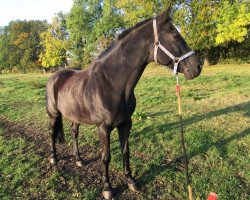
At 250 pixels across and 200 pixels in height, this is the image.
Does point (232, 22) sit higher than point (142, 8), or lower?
lower

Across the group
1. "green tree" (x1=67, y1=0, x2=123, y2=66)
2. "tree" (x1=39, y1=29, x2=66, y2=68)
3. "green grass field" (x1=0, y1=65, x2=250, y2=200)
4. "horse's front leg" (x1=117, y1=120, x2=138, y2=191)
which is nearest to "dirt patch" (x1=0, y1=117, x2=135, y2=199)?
"green grass field" (x1=0, y1=65, x2=250, y2=200)

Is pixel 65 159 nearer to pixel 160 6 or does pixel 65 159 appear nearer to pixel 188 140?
pixel 188 140

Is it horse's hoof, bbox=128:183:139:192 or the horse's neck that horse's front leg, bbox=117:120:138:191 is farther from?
the horse's neck

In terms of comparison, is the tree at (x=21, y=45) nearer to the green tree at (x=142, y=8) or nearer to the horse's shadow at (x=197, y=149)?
the green tree at (x=142, y=8)

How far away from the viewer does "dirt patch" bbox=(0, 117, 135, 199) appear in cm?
502

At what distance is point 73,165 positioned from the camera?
19.5ft

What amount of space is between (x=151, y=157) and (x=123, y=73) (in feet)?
8.62

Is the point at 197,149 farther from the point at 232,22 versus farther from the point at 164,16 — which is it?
the point at 232,22

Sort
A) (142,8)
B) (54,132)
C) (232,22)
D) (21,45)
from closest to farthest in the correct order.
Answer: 1. (54,132)
2. (232,22)
3. (142,8)
4. (21,45)

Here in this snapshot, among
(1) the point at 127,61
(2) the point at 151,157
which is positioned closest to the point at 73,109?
(1) the point at 127,61

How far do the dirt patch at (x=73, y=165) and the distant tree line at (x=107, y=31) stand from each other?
25031mm

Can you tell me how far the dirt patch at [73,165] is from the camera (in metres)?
5.02

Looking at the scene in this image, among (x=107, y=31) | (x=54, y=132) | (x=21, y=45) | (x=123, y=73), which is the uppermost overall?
(x=107, y=31)

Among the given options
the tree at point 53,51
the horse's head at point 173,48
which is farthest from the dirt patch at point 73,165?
the tree at point 53,51
